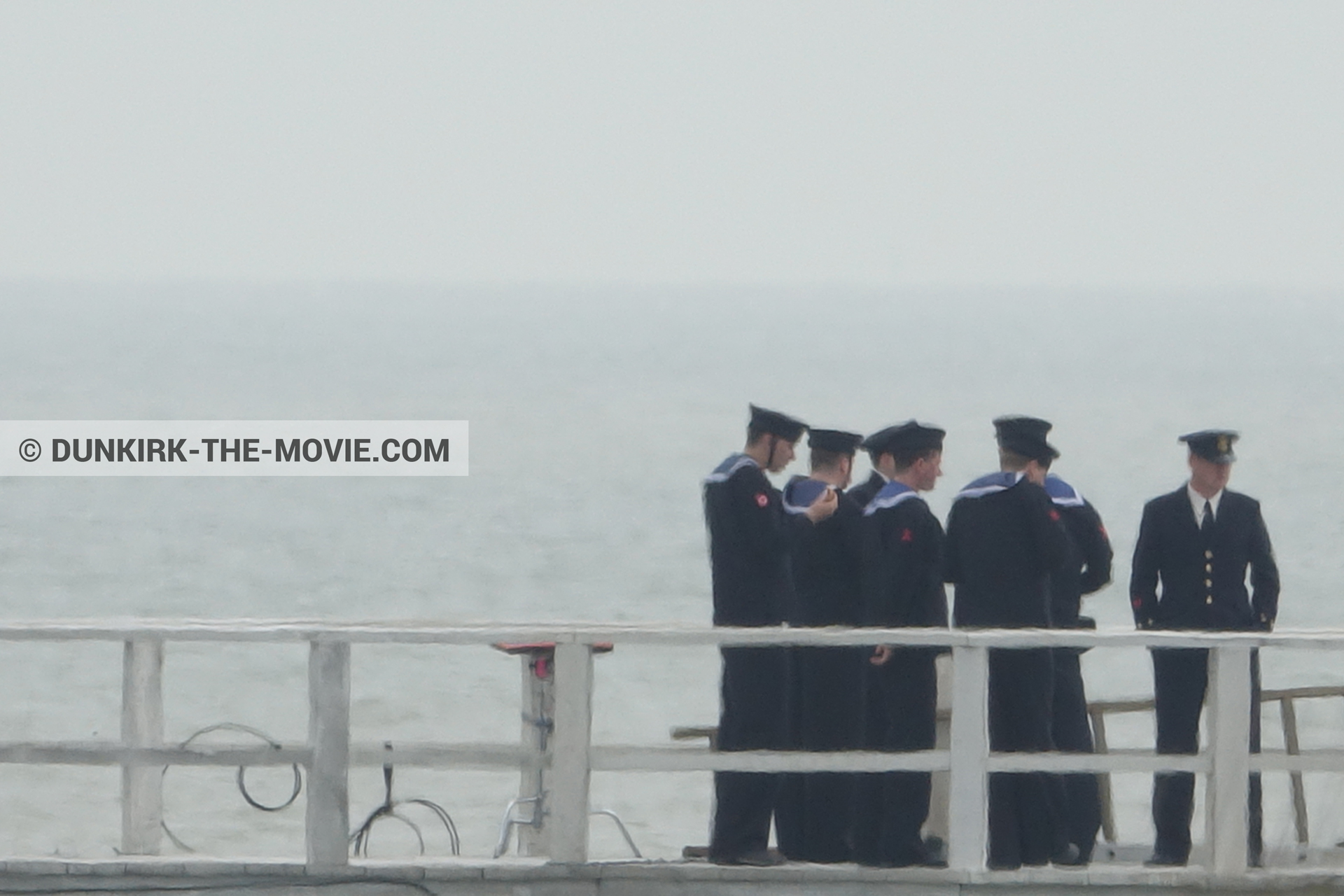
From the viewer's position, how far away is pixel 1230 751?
6.77 metres

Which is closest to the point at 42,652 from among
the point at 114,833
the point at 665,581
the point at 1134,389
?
the point at 114,833

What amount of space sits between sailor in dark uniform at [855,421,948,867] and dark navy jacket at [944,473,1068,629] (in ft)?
0.45

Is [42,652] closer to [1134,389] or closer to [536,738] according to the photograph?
[536,738]

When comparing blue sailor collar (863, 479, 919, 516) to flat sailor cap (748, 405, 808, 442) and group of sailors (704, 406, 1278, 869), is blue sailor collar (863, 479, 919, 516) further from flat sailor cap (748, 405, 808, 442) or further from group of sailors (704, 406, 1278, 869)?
flat sailor cap (748, 405, 808, 442)

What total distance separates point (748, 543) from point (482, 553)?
39473mm

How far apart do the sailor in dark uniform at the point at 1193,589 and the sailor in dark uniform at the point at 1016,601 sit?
0.43 m

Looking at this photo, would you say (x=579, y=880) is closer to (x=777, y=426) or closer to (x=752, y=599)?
(x=752, y=599)

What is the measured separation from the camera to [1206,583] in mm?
7445

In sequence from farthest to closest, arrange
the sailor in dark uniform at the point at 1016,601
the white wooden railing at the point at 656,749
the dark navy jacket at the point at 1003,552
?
the dark navy jacket at the point at 1003,552 → the sailor in dark uniform at the point at 1016,601 → the white wooden railing at the point at 656,749

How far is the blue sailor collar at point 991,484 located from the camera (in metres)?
7.20

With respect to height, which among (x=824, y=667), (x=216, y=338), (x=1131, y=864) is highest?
(x=216, y=338)

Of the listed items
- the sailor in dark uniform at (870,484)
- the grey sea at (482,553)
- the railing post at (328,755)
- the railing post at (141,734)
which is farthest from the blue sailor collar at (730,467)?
the grey sea at (482,553)

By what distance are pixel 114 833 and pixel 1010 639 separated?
15.6m

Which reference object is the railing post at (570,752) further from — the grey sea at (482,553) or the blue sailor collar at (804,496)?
the grey sea at (482,553)
